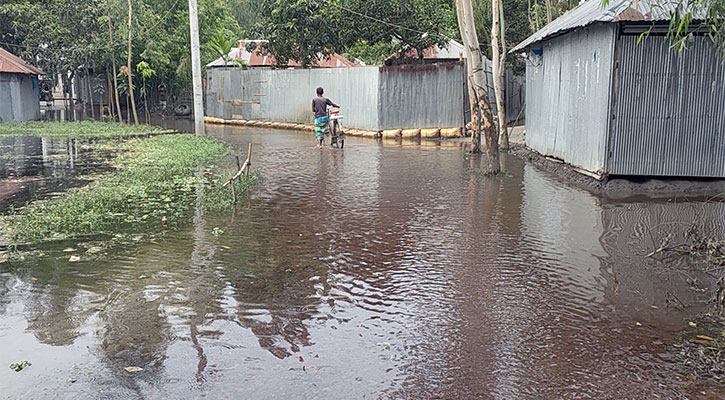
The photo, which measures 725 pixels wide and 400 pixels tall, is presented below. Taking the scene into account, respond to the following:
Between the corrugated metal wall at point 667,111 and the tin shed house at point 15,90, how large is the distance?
2893 centimetres

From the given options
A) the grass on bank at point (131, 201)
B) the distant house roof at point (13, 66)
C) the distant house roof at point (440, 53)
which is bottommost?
the grass on bank at point (131, 201)

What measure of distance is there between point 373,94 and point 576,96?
11.6 metres

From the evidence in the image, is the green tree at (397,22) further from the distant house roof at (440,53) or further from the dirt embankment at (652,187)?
the dirt embankment at (652,187)

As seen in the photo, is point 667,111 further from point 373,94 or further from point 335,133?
point 373,94

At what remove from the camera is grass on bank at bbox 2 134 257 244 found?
9117mm

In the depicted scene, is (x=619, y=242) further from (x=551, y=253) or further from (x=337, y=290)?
(x=337, y=290)

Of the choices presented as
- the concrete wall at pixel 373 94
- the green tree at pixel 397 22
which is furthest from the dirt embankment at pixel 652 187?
the green tree at pixel 397 22

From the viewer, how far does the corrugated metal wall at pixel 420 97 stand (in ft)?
78.2

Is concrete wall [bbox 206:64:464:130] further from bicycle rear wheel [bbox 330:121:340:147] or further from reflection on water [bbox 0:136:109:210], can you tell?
reflection on water [bbox 0:136:109:210]

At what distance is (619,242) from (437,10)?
69.5 feet

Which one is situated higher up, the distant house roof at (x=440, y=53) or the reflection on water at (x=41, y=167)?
the distant house roof at (x=440, y=53)

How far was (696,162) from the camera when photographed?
11961 mm

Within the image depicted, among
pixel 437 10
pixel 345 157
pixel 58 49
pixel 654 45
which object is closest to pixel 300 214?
pixel 654 45

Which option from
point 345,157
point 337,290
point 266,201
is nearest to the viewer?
point 337,290
